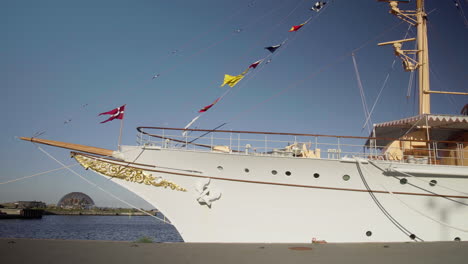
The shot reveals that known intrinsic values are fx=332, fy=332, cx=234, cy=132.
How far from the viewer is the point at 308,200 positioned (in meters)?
8.82

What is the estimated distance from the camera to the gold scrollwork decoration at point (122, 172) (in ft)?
30.1

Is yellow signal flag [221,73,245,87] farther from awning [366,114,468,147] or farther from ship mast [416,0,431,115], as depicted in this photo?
ship mast [416,0,431,115]

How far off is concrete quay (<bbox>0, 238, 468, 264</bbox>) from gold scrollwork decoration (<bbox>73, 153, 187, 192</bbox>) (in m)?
3.54

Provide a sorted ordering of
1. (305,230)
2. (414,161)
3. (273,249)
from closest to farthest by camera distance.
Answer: (273,249) → (305,230) → (414,161)

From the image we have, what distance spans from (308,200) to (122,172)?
5.17 m

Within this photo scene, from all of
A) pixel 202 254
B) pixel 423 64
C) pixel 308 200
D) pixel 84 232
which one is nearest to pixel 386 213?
pixel 308 200

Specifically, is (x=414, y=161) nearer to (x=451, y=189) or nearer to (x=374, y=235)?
(x=451, y=189)

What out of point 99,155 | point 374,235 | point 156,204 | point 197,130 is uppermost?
point 197,130

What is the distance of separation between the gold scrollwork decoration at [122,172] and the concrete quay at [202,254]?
354 centimetres

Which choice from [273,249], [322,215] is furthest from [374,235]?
[273,249]

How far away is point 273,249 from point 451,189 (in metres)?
6.51

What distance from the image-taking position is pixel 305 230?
345 inches

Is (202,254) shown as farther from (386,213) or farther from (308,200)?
(386,213)

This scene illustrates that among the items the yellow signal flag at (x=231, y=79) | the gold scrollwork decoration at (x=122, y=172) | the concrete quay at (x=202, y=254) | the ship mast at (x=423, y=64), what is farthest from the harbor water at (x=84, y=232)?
the ship mast at (x=423, y=64)
